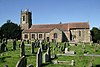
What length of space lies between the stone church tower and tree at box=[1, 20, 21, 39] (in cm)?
280

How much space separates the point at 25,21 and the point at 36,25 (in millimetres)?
5083

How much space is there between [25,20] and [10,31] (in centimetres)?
813

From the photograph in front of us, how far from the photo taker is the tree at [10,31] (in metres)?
69.6

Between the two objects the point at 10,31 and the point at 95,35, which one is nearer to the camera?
the point at 10,31

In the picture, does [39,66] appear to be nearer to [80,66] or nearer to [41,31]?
[80,66]

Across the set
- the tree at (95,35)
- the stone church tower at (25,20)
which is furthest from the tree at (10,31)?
the tree at (95,35)

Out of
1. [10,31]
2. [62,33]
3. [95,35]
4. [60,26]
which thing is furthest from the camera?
[95,35]

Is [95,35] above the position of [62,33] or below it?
below

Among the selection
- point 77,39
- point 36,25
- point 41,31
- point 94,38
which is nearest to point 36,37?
point 41,31

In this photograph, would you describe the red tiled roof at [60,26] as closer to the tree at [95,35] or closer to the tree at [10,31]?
the tree at [10,31]

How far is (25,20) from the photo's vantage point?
249ft

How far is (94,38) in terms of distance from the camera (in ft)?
238

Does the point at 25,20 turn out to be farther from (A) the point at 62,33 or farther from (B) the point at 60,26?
(A) the point at 62,33

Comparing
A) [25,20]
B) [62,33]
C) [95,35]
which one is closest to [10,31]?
[25,20]
